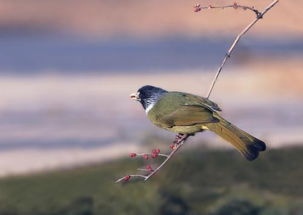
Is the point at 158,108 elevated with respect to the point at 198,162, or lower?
elevated

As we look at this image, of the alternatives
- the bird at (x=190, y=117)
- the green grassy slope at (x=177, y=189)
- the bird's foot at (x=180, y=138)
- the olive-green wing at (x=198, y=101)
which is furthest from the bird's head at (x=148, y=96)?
the green grassy slope at (x=177, y=189)

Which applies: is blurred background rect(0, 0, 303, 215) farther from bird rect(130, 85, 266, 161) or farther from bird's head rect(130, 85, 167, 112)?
bird's head rect(130, 85, 167, 112)

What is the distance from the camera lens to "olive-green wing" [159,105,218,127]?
794 centimetres

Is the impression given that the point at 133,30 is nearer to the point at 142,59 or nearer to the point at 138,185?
the point at 142,59

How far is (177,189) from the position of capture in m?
11.3

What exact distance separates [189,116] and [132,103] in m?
9.29

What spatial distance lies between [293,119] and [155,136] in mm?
4224

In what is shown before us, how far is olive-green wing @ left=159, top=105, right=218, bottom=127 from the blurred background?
0.55 metres

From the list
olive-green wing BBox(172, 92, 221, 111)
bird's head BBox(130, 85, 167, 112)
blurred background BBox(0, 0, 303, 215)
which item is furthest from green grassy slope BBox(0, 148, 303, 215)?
olive-green wing BBox(172, 92, 221, 111)

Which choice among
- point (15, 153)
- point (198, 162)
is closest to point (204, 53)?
point (15, 153)

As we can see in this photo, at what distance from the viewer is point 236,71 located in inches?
784

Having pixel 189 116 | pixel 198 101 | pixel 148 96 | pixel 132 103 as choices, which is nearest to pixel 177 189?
pixel 148 96

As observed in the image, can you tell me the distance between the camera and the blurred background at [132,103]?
11148 mm

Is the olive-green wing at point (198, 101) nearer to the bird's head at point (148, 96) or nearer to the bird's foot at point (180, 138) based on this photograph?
the bird's head at point (148, 96)
